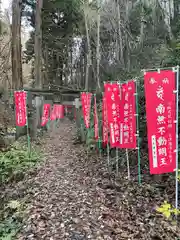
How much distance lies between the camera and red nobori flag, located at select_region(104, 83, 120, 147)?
5711mm

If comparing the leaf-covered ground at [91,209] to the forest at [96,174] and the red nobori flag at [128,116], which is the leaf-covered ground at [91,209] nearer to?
the forest at [96,174]

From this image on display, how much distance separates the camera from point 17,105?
29.1ft

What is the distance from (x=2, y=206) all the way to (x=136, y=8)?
15.5m

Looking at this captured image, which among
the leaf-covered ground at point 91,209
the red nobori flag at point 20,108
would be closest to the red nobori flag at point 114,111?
the leaf-covered ground at point 91,209

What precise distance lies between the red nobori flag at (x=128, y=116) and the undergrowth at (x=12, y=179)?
2.55 meters

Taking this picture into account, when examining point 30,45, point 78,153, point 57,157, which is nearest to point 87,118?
point 78,153

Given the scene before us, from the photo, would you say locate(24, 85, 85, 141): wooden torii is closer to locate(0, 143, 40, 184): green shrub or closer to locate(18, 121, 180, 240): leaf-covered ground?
locate(0, 143, 40, 184): green shrub

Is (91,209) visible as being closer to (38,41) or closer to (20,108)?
(20,108)

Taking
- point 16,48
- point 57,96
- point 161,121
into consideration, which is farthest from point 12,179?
point 57,96

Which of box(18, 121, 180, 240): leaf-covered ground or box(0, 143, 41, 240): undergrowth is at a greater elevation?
box(18, 121, 180, 240): leaf-covered ground

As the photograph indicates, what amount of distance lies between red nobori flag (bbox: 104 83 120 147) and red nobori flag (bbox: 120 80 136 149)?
0.22 m

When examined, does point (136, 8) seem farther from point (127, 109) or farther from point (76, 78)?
point (127, 109)

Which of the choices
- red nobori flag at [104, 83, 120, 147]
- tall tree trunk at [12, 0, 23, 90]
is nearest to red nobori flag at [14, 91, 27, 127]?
tall tree trunk at [12, 0, 23, 90]

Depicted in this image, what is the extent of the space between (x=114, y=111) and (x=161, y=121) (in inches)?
75.5
